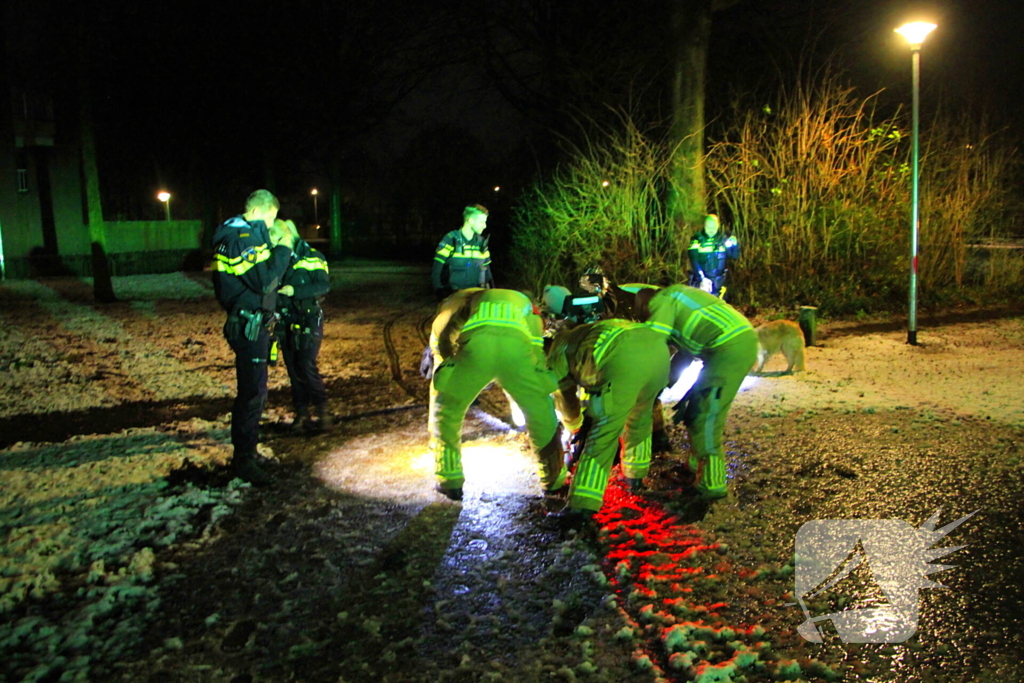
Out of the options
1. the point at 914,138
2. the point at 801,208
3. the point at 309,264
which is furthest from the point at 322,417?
the point at 801,208

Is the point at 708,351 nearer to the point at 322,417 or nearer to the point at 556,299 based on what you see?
the point at 556,299

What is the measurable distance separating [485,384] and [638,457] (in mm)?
1128

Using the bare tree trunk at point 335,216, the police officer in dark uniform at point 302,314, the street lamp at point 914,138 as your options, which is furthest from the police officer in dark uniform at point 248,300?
the bare tree trunk at point 335,216

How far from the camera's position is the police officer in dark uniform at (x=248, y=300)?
18.0ft

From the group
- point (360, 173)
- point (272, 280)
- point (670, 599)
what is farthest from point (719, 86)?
point (360, 173)

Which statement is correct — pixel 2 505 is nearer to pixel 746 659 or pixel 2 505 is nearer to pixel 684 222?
pixel 746 659

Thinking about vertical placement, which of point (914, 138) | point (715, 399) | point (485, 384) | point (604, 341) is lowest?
point (715, 399)

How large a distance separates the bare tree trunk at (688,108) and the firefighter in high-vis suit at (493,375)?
33.6ft

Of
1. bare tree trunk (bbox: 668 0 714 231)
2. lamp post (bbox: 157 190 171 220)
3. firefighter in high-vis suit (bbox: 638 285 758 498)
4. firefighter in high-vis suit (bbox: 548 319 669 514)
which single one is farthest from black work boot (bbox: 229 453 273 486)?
lamp post (bbox: 157 190 171 220)

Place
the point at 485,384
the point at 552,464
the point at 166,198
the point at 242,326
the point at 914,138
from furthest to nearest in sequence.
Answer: the point at 166,198 → the point at 914,138 → the point at 242,326 → the point at 552,464 → the point at 485,384

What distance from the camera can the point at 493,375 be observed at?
4.89 m

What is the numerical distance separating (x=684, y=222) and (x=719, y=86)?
273 inches

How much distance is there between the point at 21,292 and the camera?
66.3 feet

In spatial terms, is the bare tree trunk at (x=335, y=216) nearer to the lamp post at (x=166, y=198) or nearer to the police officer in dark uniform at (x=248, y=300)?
the lamp post at (x=166, y=198)
